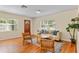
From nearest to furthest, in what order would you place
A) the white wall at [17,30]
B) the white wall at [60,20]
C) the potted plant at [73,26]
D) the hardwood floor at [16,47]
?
the potted plant at [73,26] → the white wall at [60,20] → the white wall at [17,30] → the hardwood floor at [16,47]

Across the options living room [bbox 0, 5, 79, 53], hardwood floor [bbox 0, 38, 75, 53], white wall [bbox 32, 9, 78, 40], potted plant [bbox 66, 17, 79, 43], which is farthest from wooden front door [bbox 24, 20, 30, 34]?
potted plant [bbox 66, 17, 79, 43]

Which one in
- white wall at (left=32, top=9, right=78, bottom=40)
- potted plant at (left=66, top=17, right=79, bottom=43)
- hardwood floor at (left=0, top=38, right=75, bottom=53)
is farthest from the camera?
hardwood floor at (left=0, top=38, right=75, bottom=53)

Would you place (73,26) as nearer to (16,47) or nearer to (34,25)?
(34,25)

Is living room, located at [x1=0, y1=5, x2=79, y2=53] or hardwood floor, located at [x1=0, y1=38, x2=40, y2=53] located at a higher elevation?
living room, located at [x1=0, y1=5, x2=79, y2=53]

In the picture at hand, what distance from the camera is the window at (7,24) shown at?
2292 millimetres

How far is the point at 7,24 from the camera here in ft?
7.87

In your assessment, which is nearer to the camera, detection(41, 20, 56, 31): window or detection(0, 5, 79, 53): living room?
detection(0, 5, 79, 53): living room

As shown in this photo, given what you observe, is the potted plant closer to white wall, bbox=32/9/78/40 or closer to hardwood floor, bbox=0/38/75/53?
white wall, bbox=32/9/78/40

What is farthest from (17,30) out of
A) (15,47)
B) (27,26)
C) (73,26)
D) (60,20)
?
(73,26)

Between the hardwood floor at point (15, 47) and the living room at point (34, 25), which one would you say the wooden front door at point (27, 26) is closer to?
the living room at point (34, 25)

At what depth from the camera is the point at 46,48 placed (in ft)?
8.17

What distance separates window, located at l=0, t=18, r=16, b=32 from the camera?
2.29 m

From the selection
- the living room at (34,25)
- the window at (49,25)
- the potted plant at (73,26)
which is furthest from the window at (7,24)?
the potted plant at (73,26)

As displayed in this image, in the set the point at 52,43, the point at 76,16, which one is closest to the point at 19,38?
the point at 52,43
